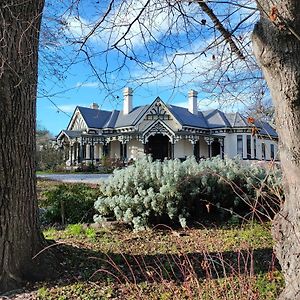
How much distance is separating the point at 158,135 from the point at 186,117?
9.66 feet

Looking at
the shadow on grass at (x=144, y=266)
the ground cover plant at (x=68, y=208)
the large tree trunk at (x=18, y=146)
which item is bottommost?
the shadow on grass at (x=144, y=266)

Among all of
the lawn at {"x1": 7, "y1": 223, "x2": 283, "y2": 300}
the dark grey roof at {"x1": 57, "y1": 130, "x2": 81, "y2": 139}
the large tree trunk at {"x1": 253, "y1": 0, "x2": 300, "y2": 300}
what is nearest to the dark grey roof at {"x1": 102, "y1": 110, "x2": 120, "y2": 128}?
the dark grey roof at {"x1": 57, "y1": 130, "x2": 81, "y2": 139}

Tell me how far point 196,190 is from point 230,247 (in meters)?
1.92

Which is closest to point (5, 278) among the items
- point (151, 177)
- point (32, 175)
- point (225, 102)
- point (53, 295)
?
point (53, 295)

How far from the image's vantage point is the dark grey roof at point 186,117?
33375mm

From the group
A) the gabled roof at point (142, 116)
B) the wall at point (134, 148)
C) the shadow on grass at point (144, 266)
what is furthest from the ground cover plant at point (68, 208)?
the wall at point (134, 148)

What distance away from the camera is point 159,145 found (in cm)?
3462

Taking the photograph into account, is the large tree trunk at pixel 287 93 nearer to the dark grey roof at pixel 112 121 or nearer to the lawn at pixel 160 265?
the lawn at pixel 160 265

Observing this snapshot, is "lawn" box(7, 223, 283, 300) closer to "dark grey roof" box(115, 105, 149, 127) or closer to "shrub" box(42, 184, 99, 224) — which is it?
"shrub" box(42, 184, 99, 224)

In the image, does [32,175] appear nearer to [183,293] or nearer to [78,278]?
[78,278]

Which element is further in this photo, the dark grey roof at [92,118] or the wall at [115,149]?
the dark grey roof at [92,118]

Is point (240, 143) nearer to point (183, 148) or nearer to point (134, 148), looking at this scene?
point (183, 148)

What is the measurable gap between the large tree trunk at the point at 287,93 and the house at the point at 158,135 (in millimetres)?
Result: 29626

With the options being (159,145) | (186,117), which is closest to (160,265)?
(159,145)
